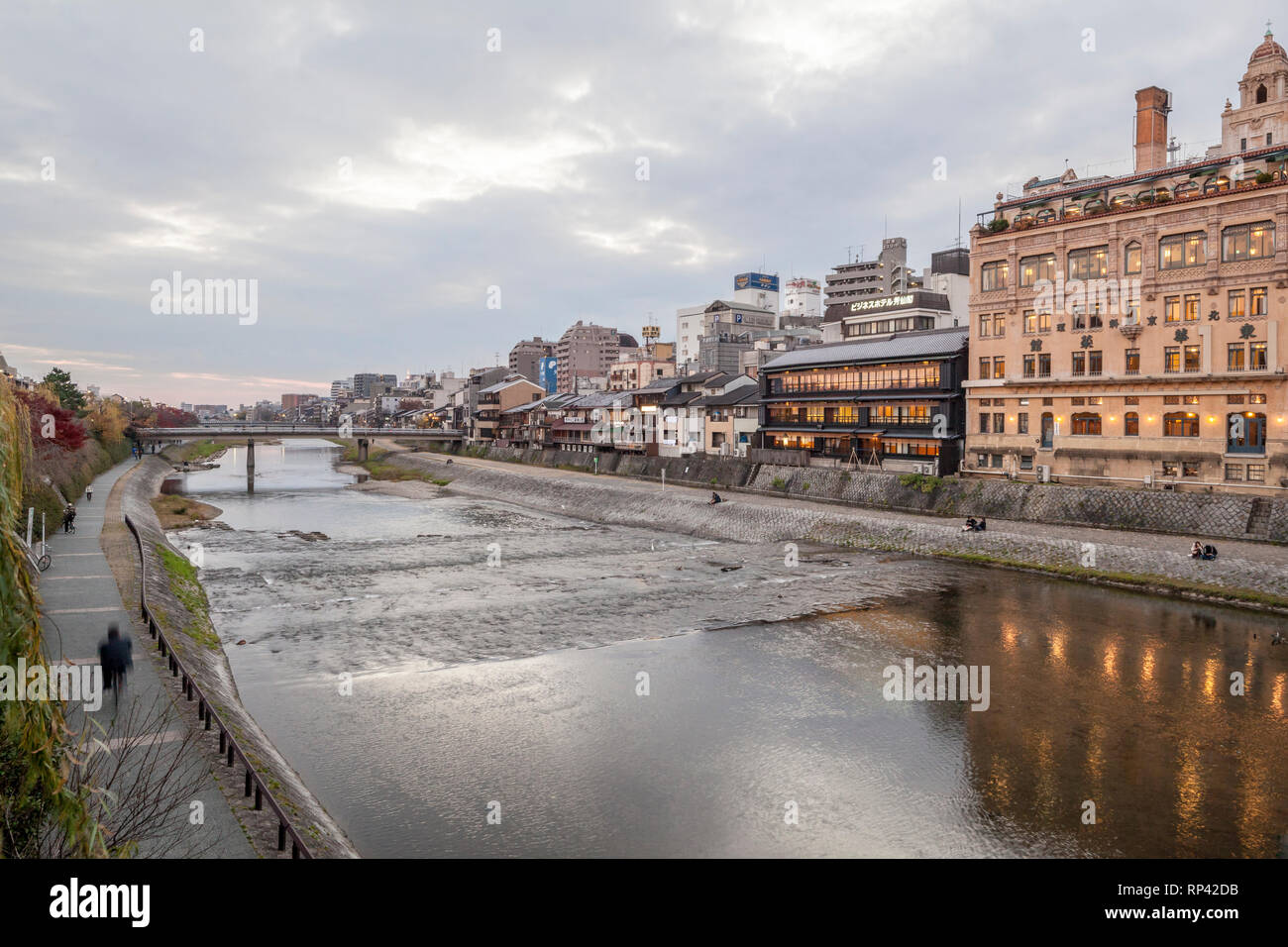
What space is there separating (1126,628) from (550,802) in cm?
2641

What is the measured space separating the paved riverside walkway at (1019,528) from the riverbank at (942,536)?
80mm

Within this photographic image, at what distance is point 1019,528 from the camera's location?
45.9m

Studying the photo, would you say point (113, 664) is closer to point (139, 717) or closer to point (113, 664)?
point (113, 664)

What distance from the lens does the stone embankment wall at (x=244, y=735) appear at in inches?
533

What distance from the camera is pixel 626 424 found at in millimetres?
94375

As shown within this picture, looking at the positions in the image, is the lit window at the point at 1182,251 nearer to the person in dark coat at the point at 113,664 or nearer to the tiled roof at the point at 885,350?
the tiled roof at the point at 885,350

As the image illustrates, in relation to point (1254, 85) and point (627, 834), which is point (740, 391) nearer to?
point (1254, 85)

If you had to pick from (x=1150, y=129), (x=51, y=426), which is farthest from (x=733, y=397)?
(x=51, y=426)

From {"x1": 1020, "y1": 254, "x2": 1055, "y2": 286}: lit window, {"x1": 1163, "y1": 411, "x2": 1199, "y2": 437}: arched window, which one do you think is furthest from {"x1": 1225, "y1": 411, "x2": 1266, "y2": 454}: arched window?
{"x1": 1020, "y1": 254, "x2": 1055, "y2": 286}: lit window

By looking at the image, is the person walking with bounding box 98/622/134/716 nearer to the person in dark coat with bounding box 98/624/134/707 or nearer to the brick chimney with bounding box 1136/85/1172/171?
the person in dark coat with bounding box 98/624/134/707

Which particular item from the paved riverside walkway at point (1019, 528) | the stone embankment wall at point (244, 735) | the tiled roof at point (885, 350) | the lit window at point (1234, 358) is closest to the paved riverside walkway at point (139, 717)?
the stone embankment wall at point (244, 735)

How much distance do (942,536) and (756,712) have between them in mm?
28991

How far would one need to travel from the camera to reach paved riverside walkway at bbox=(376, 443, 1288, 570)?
1451 inches

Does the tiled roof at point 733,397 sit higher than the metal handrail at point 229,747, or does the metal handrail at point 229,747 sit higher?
the tiled roof at point 733,397
